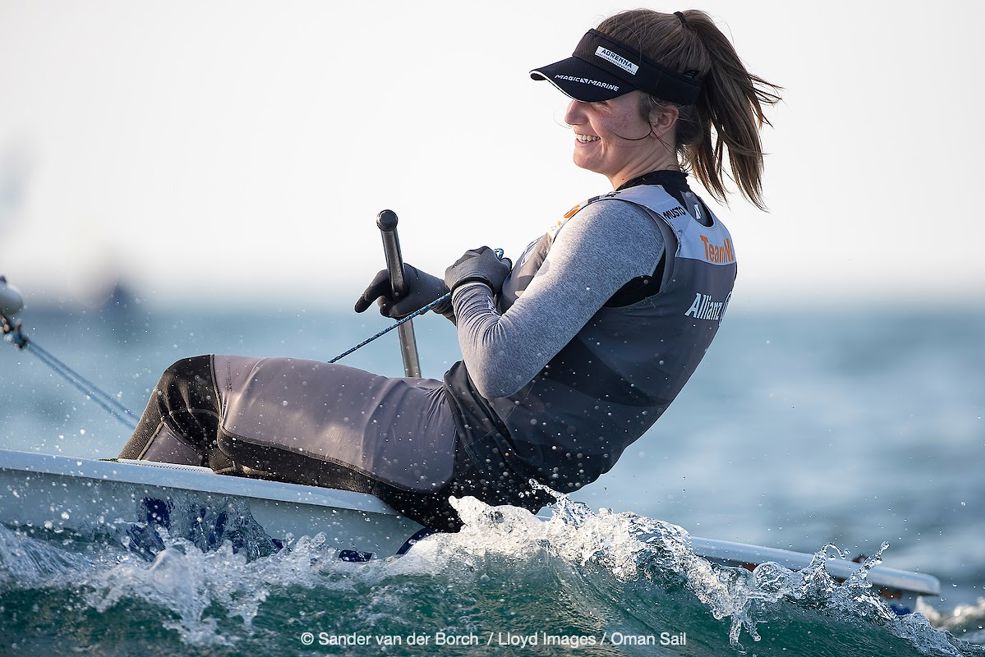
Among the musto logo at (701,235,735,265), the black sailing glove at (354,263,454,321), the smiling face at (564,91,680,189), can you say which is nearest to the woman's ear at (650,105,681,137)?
the smiling face at (564,91,680,189)

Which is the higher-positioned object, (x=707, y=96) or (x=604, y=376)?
(x=707, y=96)

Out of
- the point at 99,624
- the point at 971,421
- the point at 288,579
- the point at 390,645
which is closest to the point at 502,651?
the point at 390,645

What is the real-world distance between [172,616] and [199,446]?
0.72 metres

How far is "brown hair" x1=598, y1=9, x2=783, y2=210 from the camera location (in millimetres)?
2742

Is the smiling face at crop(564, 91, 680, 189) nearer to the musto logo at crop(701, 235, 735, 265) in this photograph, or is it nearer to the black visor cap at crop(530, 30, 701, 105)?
the black visor cap at crop(530, 30, 701, 105)

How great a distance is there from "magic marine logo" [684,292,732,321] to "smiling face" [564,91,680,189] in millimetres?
392

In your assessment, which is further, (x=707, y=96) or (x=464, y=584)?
(x=707, y=96)

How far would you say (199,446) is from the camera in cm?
296

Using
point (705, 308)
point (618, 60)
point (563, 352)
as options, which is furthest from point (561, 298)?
point (618, 60)

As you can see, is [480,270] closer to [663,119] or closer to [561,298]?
[561,298]

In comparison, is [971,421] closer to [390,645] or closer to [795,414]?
[795,414]

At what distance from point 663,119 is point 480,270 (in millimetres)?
659

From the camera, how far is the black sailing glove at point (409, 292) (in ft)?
10.1

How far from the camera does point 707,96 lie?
2863 mm
